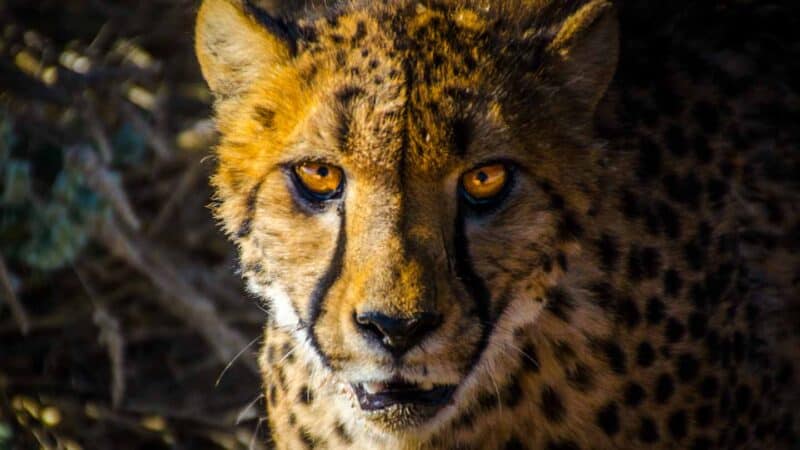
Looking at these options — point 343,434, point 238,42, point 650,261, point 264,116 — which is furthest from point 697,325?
point 238,42

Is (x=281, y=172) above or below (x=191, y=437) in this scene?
above

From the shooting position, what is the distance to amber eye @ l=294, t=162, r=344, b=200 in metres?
2.12

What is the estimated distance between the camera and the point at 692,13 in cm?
295

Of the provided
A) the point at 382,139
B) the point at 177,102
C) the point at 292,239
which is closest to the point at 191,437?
the point at 177,102

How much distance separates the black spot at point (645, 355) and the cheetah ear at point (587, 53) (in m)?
0.48

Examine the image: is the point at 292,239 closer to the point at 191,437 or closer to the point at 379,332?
the point at 379,332

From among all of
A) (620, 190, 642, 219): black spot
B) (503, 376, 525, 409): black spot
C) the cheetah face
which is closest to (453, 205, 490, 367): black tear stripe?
the cheetah face

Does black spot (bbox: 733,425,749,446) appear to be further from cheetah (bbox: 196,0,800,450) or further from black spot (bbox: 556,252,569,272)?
black spot (bbox: 556,252,569,272)

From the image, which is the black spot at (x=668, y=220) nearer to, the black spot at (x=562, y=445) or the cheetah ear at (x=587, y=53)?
the cheetah ear at (x=587, y=53)

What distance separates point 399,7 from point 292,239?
0.47 metres

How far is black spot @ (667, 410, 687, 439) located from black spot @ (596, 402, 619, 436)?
0.42 ft

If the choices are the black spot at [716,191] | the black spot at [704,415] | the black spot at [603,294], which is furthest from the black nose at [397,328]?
the black spot at [716,191]

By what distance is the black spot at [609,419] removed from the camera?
2402mm

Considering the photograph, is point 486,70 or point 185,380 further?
point 185,380
